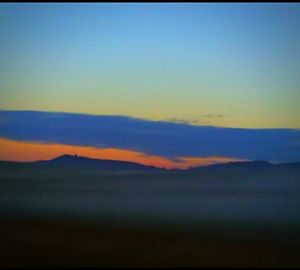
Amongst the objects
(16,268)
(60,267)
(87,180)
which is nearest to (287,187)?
(87,180)

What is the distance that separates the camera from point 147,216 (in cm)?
377

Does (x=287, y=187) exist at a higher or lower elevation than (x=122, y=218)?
higher

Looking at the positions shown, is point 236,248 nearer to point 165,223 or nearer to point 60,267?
point 165,223

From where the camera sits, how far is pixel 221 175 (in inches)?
152

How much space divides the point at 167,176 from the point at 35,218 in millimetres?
973

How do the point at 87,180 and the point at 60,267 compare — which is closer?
the point at 60,267

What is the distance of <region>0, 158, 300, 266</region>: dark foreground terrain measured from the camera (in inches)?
143

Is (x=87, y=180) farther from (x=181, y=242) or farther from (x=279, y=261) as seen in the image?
(x=279, y=261)

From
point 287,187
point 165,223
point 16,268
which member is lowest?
point 16,268

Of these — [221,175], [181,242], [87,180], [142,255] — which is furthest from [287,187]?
[87,180]

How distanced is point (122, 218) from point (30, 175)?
727 millimetres

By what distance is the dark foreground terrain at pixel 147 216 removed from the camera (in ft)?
11.9

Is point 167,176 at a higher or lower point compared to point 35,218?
higher

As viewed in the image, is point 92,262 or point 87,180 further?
point 87,180
